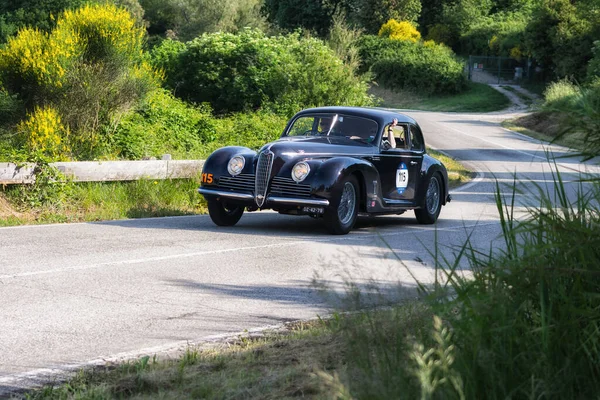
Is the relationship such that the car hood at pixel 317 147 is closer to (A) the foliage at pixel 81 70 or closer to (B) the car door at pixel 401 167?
(B) the car door at pixel 401 167

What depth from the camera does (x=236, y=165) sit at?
1296 cm

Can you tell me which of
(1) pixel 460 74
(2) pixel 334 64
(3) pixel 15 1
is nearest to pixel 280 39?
(2) pixel 334 64

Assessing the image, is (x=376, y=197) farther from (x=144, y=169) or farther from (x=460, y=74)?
(x=460, y=74)

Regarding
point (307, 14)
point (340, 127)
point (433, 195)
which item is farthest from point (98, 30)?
point (307, 14)

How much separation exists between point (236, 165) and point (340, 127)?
6.37 feet

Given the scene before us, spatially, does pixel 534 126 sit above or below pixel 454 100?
above

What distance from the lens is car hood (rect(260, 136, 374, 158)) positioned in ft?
42.0

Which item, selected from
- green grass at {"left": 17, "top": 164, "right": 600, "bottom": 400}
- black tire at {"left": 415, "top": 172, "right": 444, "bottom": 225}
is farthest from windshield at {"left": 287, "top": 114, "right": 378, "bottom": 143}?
green grass at {"left": 17, "top": 164, "right": 600, "bottom": 400}

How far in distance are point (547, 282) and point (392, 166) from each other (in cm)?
972

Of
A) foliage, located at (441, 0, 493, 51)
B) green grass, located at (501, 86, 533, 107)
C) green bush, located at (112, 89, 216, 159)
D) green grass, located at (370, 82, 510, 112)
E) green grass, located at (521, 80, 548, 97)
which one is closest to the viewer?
green bush, located at (112, 89, 216, 159)

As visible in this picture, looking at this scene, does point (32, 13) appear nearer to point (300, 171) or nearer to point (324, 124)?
point (324, 124)

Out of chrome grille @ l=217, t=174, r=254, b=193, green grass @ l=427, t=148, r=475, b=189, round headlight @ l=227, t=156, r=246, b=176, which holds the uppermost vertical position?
round headlight @ l=227, t=156, r=246, b=176

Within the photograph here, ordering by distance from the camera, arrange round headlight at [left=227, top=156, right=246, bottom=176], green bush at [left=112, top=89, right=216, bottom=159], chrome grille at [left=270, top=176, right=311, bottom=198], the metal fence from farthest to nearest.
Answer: the metal fence → green bush at [left=112, top=89, right=216, bottom=159] → round headlight at [left=227, top=156, right=246, bottom=176] → chrome grille at [left=270, top=176, right=311, bottom=198]

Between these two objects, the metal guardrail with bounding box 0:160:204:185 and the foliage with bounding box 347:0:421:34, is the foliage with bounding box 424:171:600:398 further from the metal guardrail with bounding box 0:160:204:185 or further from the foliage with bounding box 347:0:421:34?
the foliage with bounding box 347:0:421:34
